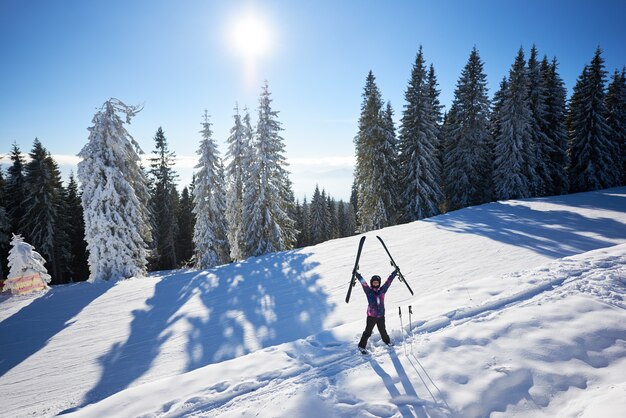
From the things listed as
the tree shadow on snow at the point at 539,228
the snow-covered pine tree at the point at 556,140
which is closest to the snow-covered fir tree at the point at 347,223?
the snow-covered pine tree at the point at 556,140

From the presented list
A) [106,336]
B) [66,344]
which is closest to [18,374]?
[66,344]

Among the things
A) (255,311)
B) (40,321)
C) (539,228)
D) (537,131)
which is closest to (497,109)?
(537,131)

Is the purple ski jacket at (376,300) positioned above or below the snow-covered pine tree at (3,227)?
below

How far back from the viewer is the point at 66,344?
32.9 ft

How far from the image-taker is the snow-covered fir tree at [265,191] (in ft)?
82.4

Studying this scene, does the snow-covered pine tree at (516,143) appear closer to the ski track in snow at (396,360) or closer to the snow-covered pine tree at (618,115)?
the snow-covered pine tree at (618,115)

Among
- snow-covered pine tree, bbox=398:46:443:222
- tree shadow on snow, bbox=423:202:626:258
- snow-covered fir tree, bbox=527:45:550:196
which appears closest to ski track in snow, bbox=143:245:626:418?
tree shadow on snow, bbox=423:202:626:258

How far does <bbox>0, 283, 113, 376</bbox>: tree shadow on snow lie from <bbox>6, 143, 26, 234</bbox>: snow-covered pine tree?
966 inches

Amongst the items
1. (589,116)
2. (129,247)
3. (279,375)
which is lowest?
(279,375)

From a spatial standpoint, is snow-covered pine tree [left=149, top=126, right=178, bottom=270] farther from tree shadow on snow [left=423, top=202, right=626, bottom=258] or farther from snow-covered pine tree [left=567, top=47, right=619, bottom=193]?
snow-covered pine tree [left=567, top=47, right=619, bottom=193]

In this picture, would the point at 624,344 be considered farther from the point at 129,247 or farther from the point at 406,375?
the point at 129,247

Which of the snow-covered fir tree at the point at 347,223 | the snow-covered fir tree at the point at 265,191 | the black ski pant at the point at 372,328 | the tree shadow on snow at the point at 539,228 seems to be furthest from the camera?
the snow-covered fir tree at the point at 347,223

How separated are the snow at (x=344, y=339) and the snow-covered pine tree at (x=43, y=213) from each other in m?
21.0

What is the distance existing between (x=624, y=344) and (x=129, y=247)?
899 inches
